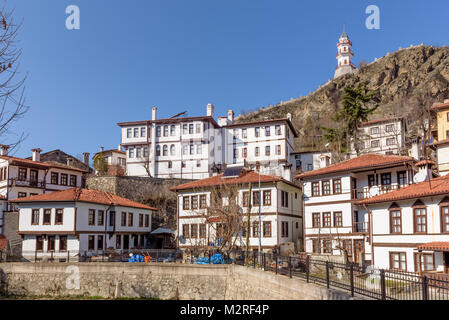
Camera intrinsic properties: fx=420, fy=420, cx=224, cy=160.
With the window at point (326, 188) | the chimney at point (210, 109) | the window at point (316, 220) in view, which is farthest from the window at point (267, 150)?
the window at point (316, 220)

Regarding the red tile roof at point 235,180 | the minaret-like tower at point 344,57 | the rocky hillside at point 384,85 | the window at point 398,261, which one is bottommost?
the window at point 398,261

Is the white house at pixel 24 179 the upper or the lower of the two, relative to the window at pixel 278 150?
lower

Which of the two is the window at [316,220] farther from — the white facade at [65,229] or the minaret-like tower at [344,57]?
the minaret-like tower at [344,57]

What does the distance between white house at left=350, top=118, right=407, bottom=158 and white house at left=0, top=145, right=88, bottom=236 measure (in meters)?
39.8

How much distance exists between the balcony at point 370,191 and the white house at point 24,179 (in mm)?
31618

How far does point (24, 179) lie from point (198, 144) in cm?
2319

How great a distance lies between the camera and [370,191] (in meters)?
30.0

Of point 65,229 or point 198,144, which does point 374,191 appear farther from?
point 198,144

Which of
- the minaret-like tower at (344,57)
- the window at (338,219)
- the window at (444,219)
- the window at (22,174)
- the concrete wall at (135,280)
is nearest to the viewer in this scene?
the window at (444,219)

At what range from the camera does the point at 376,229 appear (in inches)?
1053

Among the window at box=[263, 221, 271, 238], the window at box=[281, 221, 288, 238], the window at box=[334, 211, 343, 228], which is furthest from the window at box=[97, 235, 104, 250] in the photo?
the window at box=[334, 211, 343, 228]

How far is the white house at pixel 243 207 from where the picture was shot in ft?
115

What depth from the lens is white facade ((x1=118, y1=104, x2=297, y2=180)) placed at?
190 feet

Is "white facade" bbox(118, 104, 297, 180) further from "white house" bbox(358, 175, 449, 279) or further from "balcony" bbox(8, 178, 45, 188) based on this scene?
"white house" bbox(358, 175, 449, 279)
